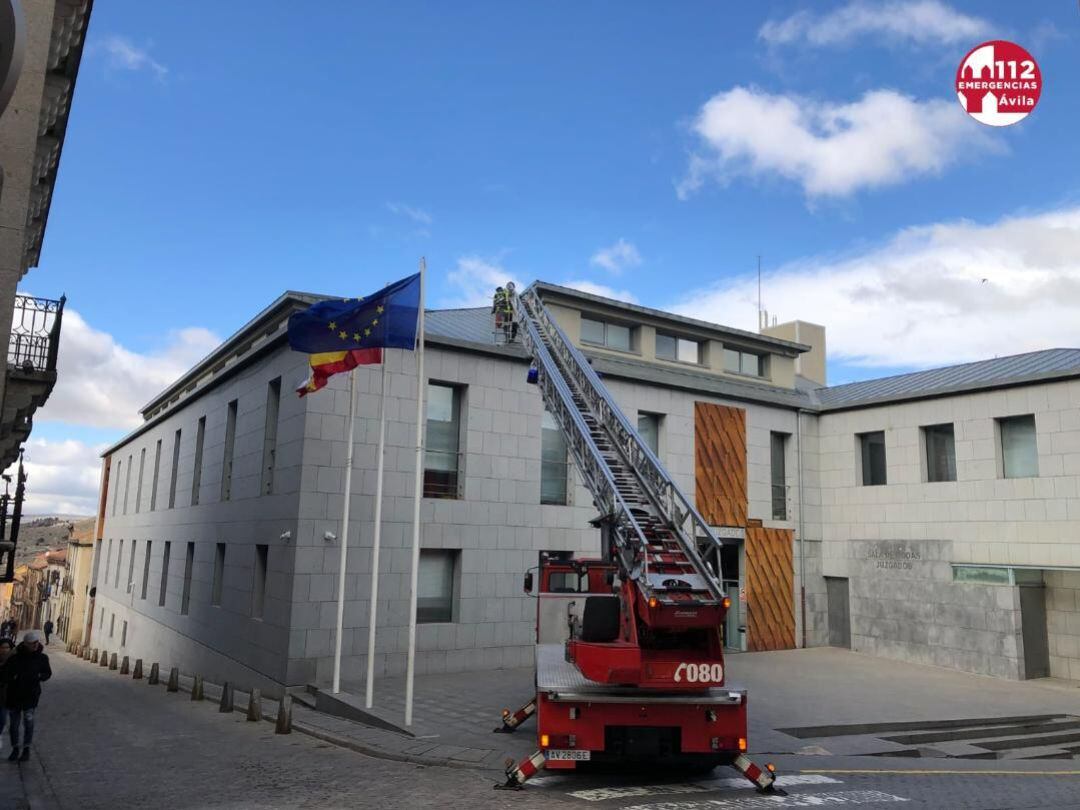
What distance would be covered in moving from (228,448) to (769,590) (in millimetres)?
18275

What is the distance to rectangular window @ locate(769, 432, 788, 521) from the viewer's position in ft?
88.3

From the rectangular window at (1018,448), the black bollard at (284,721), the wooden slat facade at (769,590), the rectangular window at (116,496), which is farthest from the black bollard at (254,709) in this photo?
the rectangular window at (116,496)

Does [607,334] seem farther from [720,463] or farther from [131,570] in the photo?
[131,570]

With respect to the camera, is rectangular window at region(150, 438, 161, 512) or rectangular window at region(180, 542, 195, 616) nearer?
rectangular window at region(180, 542, 195, 616)

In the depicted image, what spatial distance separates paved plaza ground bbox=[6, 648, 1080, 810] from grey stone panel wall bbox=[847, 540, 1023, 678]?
6.29 feet

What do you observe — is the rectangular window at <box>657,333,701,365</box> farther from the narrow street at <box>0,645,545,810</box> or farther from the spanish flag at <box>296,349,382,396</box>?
the narrow street at <box>0,645,545,810</box>

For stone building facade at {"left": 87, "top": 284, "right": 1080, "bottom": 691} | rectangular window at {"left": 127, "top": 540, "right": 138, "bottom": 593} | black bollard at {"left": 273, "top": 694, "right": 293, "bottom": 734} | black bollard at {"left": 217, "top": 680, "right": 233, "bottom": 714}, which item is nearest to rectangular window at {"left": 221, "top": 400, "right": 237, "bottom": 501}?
stone building facade at {"left": 87, "top": 284, "right": 1080, "bottom": 691}

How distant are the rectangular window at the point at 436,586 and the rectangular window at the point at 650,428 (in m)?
7.53

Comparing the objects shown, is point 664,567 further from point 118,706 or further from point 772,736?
point 118,706

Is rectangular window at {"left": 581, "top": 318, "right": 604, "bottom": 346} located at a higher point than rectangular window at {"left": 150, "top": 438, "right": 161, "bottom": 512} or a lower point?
higher

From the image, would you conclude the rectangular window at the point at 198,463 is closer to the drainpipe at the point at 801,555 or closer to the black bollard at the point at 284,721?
the black bollard at the point at 284,721

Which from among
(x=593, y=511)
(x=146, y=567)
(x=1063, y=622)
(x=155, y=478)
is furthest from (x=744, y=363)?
(x=146, y=567)

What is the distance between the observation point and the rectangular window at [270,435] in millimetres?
20938

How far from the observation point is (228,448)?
81.2 feet
